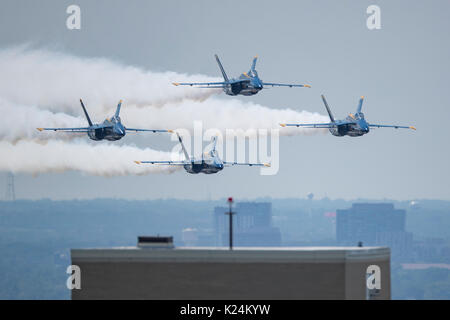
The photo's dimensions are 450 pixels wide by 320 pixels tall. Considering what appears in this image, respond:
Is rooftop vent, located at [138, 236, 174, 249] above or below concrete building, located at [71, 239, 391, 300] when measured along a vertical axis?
above

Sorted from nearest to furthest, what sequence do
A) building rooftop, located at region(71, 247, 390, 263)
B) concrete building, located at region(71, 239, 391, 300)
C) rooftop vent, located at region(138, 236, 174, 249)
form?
1. concrete building, located at region(71, 239, 391, 300)
2. building rooftop, located at region(71, 247, 390, 263)
3. rooftop vent, located at region(138, 236, 174, 249)

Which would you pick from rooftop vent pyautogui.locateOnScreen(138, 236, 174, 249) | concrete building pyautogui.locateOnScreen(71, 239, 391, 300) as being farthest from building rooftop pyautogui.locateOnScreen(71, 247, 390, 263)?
rooftop vent pyautogui.locateOnScreen(138, 236, 174, 249)

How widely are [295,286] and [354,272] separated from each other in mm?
6232

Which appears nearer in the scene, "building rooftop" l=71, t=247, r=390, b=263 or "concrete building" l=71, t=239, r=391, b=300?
"concrete building" l=71, t=239, r=391, b=300

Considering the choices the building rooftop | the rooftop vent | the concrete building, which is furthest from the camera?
the rooftop vent

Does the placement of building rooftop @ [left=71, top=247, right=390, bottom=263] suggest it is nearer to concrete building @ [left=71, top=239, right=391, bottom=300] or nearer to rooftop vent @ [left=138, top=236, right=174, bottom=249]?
concrete building @ [left=71, top=239, right=391, bottom=300]

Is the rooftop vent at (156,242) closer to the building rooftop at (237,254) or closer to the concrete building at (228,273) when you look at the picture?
the concrete building at (228,273)

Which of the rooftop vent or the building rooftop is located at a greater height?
the rooftop vent

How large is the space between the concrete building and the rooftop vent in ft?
1.05

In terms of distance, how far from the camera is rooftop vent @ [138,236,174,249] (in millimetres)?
132125

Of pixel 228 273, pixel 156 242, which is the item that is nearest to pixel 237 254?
pixel 228 273

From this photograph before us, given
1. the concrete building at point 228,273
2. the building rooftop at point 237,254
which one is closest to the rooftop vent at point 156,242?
the concrete building at point 228,273
